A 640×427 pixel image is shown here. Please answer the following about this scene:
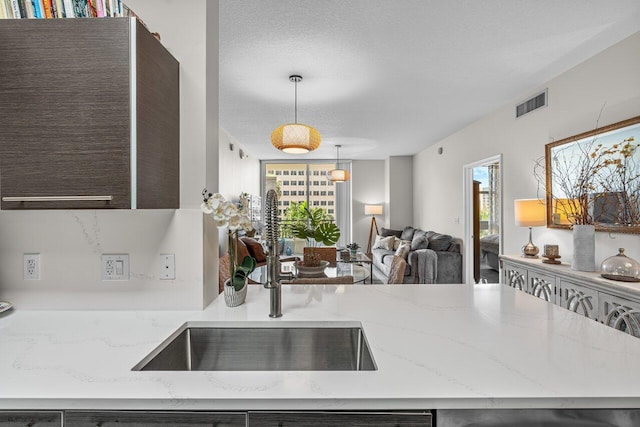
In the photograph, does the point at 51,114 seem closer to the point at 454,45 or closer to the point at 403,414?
the point at 403,414

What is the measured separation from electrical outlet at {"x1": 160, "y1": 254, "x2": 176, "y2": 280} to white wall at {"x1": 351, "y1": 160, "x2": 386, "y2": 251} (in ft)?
23.0

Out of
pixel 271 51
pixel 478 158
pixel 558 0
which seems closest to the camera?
pixel 558 0

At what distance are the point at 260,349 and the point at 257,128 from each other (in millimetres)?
4391

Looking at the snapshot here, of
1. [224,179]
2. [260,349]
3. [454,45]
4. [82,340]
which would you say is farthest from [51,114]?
[224,179]

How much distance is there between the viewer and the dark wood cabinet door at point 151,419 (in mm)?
753

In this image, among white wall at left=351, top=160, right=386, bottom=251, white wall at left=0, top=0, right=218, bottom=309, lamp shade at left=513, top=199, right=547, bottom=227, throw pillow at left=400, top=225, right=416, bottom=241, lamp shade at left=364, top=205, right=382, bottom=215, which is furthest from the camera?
white wall at left=351, top=160, right=386, bottom=251

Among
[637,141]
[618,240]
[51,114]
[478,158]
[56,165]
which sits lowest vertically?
[618,240]

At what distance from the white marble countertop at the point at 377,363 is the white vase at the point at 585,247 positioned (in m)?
1.46

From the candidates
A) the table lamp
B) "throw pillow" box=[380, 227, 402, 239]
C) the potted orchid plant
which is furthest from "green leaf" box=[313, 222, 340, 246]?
"throw pillow" box=[380, 227, 402, 239]

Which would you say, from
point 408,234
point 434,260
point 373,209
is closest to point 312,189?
point 373,209

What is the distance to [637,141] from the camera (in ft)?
7.59

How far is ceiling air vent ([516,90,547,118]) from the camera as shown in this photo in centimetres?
330

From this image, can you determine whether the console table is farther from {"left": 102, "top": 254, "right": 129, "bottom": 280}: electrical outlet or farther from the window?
the window

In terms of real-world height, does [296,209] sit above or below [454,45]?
below
